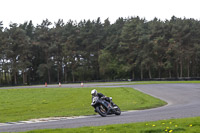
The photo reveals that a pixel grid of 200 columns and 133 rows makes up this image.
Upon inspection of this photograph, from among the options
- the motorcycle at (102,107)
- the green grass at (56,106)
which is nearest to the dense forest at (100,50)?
the green grass at (56,106)

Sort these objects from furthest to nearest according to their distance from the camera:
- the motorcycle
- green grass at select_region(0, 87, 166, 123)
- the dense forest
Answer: the dense forest
green grass at select_region(0, 87, 166, 123)
the motorcycle

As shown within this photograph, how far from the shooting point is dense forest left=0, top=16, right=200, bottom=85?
84.5 meters

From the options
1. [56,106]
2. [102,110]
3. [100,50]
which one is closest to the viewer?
[102,110]

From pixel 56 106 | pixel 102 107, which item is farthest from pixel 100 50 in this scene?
pixel 102 107

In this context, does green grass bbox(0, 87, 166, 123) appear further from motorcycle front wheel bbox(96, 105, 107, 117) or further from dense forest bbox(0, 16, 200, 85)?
dense forest bbox(0, 16, 200, 85)

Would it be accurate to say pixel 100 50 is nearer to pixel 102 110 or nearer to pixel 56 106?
pixel 56 106

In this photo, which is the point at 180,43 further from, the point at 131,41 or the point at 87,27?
the point at 87,27

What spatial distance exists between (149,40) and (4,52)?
40146 millimetres

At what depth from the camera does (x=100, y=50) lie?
92125 mm

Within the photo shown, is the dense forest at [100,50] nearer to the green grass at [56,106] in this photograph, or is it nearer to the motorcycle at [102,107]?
the green grass at [56,106]

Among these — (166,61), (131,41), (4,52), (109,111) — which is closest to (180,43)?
(166,61)

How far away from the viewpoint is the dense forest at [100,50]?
8450cm

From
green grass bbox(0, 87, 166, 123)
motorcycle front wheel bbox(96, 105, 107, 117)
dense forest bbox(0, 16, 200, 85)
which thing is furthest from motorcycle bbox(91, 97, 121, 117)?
dense forest bbox(0, 16, 200, 85)

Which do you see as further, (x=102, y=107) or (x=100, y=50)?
(x=100, y=50)
